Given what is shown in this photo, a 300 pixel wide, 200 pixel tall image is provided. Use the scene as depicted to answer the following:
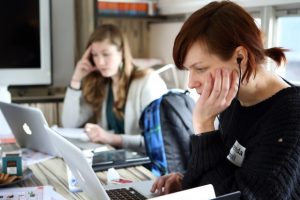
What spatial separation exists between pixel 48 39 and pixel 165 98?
1.17 meters

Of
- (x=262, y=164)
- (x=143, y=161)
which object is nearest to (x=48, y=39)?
(x=143, y=161)

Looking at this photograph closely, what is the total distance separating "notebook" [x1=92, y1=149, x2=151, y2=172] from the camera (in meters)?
1.55

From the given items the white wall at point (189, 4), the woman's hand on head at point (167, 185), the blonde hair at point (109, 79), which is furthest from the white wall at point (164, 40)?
the woman's hand on head at point (167, 185)

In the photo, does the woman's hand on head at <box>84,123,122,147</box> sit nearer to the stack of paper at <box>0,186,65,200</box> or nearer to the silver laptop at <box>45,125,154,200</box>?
the stack of paper at <box>0,186,65,200</box>

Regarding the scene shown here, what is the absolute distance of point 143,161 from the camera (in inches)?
63.7

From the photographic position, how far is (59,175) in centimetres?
147

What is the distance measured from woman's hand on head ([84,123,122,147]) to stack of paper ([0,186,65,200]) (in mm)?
655

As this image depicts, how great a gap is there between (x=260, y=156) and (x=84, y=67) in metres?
Result: 1.62

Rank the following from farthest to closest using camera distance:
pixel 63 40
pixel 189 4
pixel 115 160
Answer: pixel 189 4 → pixel 63 40 → pixel 115 160

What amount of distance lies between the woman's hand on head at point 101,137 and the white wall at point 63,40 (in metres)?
0.96

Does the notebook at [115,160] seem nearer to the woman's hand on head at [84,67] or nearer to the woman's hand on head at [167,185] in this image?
the woman's hand on head at [167,185]

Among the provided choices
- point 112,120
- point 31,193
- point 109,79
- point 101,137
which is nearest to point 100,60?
point 109,79

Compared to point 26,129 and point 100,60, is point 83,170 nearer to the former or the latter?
point 26,129

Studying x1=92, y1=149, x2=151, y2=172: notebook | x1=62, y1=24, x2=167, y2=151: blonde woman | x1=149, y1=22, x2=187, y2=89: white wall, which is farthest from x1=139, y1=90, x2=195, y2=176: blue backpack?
x1=149, y1=22, x2=187, y2=89: white wall
